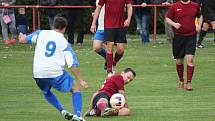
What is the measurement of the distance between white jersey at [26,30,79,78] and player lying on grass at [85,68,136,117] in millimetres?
922

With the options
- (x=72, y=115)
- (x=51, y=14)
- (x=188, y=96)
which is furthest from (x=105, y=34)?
(x=51, y=14)

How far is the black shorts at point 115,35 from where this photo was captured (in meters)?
17.0

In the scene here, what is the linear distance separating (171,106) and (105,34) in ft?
13.8

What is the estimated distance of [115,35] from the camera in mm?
17109

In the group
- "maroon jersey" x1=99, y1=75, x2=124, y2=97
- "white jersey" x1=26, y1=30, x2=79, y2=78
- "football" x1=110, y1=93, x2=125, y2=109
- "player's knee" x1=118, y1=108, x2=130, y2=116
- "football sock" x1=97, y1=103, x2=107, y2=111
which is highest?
"white jersey" x1=26, y1=30, x2=79, y2=78

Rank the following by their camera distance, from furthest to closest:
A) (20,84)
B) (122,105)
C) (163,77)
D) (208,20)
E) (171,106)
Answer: (208,20) < (163,77) < (20,84) < (171,106) < (122,105)

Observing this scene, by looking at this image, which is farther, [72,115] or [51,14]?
[51,14]

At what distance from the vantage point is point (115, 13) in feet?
56.1

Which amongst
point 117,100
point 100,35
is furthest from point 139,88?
point 117,100

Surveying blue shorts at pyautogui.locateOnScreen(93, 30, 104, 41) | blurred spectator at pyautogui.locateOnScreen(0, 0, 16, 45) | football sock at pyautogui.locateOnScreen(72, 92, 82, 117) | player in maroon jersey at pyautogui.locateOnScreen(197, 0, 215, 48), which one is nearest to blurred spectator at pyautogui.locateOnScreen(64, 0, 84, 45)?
blurred spectator at pyautogui.locateOnScreen(0, 0, 16, 45)

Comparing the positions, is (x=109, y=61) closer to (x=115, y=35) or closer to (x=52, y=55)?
(x=115, y=35)

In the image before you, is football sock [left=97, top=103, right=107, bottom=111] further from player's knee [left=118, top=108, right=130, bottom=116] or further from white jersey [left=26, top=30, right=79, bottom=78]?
white jersey [left=26, top=30, right=79, bottom=78]

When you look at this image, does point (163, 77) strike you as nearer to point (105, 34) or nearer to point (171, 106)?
point (105, 34)

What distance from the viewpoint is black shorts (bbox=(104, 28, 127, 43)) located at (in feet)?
55.9
